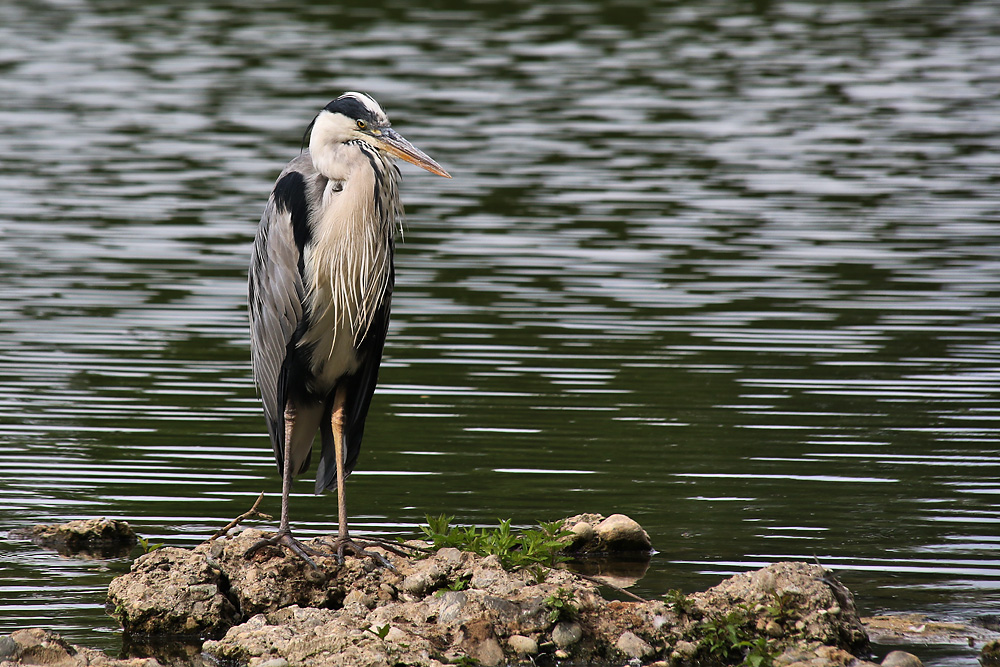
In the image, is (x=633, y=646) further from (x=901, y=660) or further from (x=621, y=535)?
(x=621, y=535)

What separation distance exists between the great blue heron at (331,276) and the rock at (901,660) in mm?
2511

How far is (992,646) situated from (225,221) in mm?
12154

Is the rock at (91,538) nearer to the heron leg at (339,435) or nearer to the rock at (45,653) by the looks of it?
the heron leg at (339,435)

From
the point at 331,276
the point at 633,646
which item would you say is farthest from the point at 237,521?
the point at 633,646

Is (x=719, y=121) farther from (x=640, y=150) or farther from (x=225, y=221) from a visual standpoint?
(x=225, y=221)

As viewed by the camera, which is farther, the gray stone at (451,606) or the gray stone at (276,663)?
the gray stone at (451,606)

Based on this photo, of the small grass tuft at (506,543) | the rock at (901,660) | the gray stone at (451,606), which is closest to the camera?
the rock at (901,660)

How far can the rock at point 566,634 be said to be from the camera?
6484 millimetres

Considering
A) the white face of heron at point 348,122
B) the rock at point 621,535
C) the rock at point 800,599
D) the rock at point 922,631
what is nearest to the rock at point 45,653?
the rock at point 800,599

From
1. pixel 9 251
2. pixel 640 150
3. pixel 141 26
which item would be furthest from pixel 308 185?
pixel 141 26

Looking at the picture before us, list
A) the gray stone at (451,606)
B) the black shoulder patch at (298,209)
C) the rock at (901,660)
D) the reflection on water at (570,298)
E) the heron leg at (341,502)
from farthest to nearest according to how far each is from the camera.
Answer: the reflection on water at (570,298), the black shoulder patch at (298,209), the heron leg at (341,502), the gray stone at (451,606), the rock at (901,660)

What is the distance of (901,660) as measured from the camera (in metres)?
6.08

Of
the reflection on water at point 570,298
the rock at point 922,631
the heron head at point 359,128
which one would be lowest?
the reflection on water at point 570,298

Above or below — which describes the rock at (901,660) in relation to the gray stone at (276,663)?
above
